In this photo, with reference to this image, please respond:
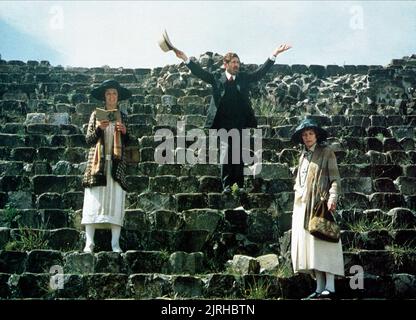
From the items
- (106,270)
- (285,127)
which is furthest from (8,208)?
(285,127)

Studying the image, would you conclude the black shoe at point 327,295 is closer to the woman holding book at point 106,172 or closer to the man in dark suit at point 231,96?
the woman holding book at point 106,172

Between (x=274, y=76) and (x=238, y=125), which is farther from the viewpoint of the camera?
(x=274, y=76)

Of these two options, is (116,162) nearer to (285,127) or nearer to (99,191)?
(99,191)

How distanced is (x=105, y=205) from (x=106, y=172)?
0.39m

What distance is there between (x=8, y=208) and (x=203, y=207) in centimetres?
225

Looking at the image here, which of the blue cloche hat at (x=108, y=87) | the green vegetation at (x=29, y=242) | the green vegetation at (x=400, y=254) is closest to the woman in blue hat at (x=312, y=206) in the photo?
the green vegetation at (x=400, y=254)

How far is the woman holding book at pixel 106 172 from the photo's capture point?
681 cm

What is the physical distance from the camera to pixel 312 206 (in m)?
6.28

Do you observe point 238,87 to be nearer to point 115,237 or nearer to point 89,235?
point 115,237

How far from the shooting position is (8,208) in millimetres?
7719

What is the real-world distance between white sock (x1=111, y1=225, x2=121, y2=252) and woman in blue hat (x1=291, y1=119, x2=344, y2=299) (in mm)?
1776

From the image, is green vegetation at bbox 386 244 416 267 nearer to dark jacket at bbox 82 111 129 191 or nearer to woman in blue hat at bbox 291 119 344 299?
woman in blue hat at bbox 291 119 344 299

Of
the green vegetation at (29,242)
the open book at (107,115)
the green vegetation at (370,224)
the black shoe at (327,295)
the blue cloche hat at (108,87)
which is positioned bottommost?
the black shoe at (327,295)
